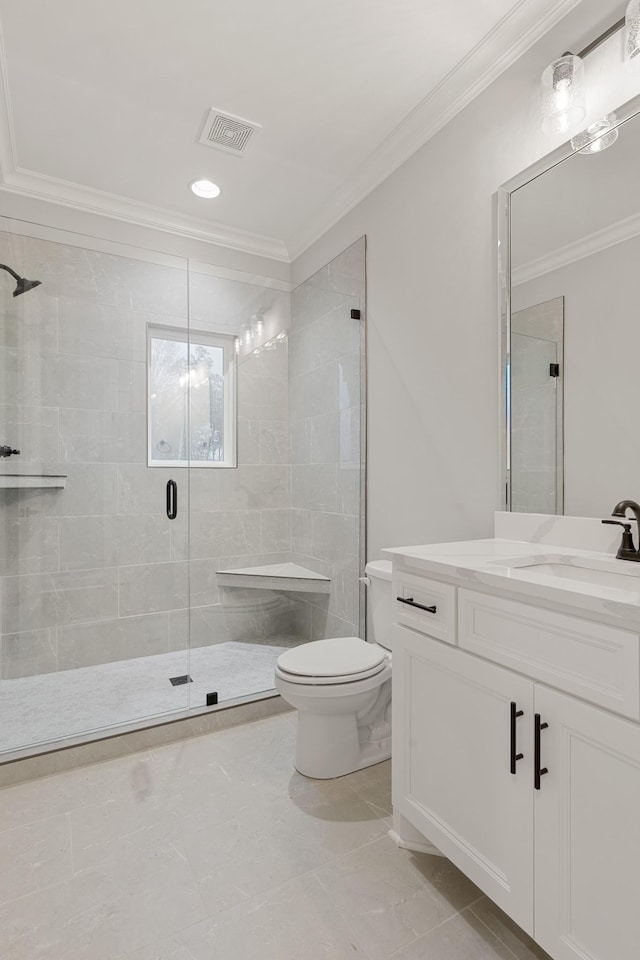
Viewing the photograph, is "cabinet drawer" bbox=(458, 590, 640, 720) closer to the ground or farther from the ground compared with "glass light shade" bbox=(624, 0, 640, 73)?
closer to the ground

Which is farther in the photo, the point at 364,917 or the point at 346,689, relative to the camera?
the point at 346,689

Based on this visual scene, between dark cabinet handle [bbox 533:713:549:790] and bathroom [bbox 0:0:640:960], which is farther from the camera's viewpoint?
bathroom [bbox 0:0:640:960]

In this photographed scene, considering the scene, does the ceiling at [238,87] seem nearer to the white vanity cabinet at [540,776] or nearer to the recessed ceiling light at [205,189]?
the recessed ceiling light at [205,189]

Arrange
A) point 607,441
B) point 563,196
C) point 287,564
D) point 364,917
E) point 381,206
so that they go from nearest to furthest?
point 364,917
point 607,441
point 563,196
point 381,206
point 287,564

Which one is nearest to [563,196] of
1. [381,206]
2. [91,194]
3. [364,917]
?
[381,206]

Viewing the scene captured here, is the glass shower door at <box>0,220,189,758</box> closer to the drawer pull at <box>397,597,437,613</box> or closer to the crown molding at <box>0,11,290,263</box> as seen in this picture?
the crown molding at <box>0,11,290,263</box>

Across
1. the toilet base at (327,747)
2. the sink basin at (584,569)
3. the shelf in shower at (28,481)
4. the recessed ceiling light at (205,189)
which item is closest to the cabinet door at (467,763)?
the sink basin at (584,569)

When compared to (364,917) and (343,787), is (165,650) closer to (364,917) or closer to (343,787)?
(343,787)

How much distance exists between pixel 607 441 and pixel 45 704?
8.00 ft

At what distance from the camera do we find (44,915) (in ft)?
4.22

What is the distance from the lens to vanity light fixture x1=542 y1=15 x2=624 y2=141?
144 centimetres

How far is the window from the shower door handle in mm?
110

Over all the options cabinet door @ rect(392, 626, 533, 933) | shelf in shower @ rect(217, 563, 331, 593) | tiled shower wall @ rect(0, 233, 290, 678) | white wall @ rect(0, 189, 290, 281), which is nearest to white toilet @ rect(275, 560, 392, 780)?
cabinet door @ rect(392, 626, 533, 933)

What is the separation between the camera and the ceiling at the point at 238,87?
1676 millimetres
